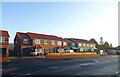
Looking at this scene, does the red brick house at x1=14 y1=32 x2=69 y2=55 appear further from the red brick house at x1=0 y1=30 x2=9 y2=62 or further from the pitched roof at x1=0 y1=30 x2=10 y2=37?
the red brick house at x1=0 y1=30 x2=9 y2=62

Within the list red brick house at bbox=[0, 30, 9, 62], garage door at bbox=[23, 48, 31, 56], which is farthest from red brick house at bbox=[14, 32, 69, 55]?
red brick house at bbox=[0, 30, 9, 62]

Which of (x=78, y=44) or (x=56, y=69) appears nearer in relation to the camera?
(x=56, y=69)

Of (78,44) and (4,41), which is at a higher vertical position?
(4,41)

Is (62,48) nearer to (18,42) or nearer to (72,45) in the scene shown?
(72,45)

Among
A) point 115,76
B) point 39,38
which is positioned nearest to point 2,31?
point 39,38

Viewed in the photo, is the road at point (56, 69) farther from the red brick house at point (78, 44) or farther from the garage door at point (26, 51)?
the red brick house at point (78, 44)

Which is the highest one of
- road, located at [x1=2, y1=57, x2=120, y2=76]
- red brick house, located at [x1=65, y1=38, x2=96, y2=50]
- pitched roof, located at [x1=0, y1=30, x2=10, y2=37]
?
pitched roof, located at [x1=0, y1=30, x2=10, y2=37]

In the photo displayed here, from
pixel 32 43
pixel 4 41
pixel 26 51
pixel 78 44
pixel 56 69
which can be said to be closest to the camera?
pixel 56 69

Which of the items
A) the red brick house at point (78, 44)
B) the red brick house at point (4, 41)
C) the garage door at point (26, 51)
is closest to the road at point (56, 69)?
the red brick house at point (4, 41)

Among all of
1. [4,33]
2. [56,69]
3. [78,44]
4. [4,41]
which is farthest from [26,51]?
[56,69]

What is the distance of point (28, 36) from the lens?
156 feet

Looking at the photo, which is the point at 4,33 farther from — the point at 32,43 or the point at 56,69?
the point at 56,69

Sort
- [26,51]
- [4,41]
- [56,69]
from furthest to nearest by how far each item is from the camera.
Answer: [26,51] < [4,41] < [56,69]

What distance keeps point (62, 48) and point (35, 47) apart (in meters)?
11.9
